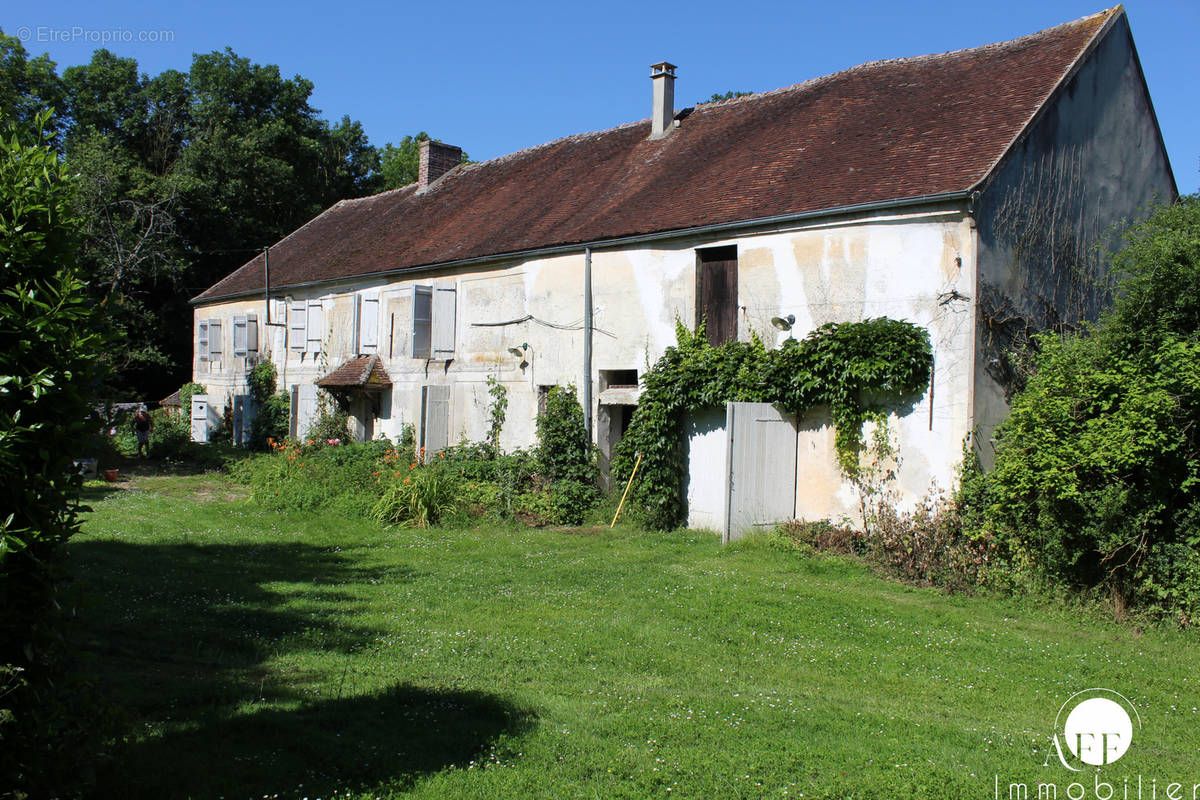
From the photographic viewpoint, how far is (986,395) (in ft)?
35.0

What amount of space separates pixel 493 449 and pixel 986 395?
29.7 feet

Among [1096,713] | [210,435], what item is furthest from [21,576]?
[210,435]

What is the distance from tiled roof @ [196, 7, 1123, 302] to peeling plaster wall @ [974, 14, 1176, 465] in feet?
1.55

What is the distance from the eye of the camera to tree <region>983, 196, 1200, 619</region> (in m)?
8.05

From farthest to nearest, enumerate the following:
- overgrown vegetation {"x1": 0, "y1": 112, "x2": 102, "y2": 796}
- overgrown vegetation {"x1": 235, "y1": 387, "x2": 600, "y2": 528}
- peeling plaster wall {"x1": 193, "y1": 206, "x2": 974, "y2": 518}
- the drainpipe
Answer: the drainpipe
overgrown vegetation {"x1": 235, "y1": 387, "x2": 600, "y2": 528}
peeling plaster wall {"x1": 193, "y1": 206, "x2": 974, "y2": 518}
overgrown vegetation {"x1": 0, "y1": 112, "x2": 102, "y2": 796}

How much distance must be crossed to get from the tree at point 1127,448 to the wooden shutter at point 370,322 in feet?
44.6

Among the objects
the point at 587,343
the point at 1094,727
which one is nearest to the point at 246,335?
the point at 587,343

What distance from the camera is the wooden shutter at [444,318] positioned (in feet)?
58.2

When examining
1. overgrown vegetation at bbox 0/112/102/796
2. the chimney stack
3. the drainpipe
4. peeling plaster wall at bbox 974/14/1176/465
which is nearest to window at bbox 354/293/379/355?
Answer: the drainpipe

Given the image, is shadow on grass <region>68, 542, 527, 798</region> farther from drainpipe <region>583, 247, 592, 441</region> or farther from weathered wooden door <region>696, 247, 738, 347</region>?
weathered wooden door <region>696, 247, 738, 347</region>

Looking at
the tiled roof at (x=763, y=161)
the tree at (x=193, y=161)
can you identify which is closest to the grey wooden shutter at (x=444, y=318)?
the tiled roof at (x=763, y=161)

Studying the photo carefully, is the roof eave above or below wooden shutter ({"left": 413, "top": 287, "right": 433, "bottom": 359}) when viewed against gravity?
above

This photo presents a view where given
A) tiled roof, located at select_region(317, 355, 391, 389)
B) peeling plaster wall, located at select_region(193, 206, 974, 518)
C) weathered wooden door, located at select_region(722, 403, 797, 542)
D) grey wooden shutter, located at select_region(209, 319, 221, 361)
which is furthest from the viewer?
grey wooden shutter, located at select_region(209, 319, 221, 361)

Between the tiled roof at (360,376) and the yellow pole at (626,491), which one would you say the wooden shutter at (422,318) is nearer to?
the tiled roof at (360,376)
